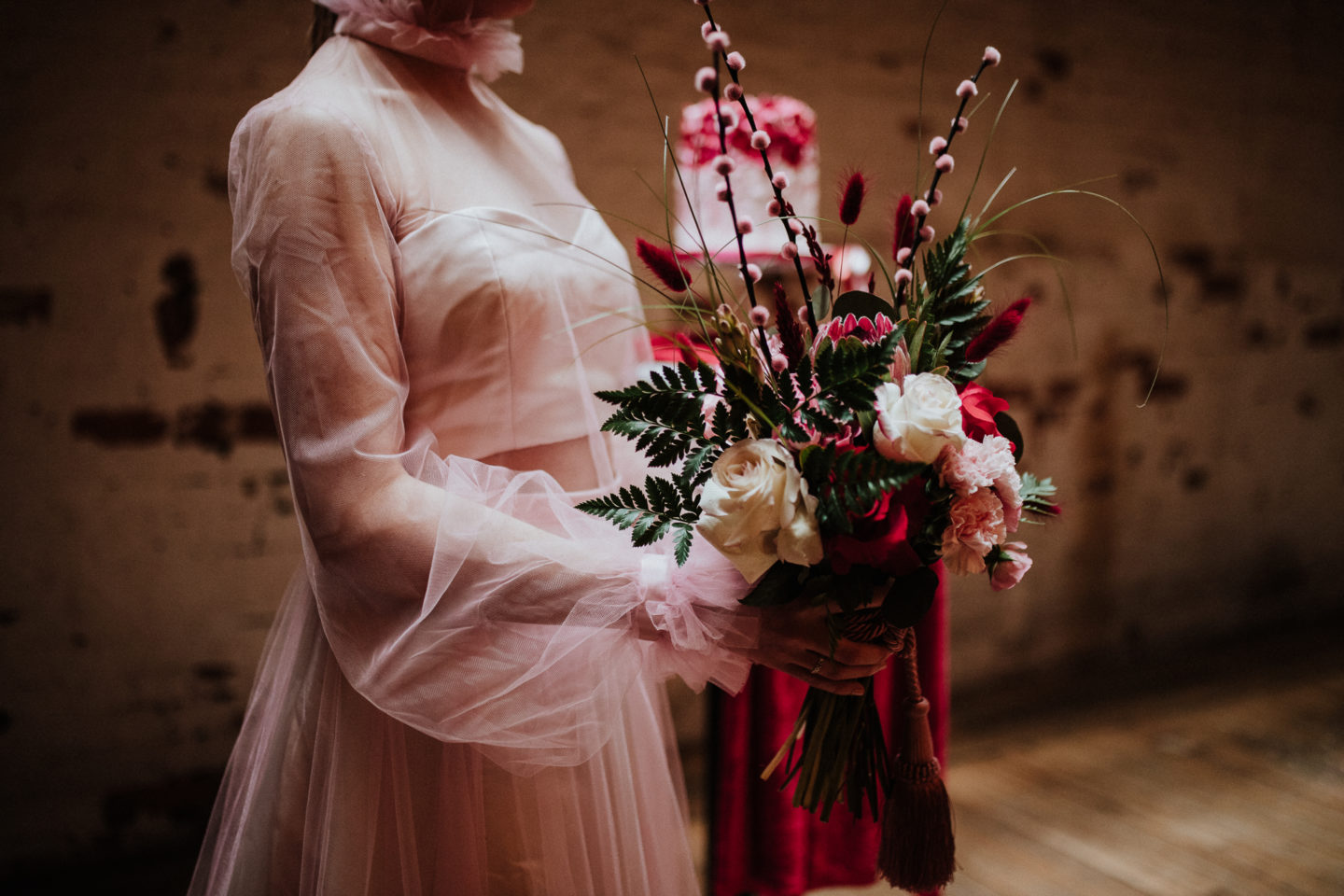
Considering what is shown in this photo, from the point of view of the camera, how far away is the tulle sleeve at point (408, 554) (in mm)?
821

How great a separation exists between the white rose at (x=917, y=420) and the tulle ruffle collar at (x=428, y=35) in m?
0.64

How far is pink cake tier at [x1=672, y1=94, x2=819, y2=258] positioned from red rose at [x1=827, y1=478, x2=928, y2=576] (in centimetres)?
84

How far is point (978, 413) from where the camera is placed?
86 cm

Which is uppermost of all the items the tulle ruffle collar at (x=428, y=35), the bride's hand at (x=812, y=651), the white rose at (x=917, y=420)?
the tulle ruffle collar at (x=428, y=35)

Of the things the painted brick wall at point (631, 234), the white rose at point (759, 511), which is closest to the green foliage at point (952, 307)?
the white rose at point (759, 511)

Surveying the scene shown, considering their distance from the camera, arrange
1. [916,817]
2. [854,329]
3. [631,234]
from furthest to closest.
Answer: [631,234], [916,817], [854,329]

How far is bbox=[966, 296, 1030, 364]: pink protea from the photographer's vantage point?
867mm

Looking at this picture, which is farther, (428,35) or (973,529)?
(428,35)

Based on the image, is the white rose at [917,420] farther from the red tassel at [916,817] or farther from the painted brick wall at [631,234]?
the painted brick wall at [631,234]

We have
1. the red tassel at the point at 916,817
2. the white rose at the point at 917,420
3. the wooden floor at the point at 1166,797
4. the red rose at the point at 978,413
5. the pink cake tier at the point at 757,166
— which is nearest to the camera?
the white rose at the point at 917,420

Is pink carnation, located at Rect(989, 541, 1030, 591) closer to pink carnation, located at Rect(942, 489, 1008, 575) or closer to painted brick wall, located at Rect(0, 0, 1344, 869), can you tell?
pink carnation, located at Rect(942, 489, 1008, 575)

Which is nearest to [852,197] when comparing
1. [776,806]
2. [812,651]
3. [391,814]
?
[812,651]

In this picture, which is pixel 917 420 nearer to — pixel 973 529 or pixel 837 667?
pixel 973 529

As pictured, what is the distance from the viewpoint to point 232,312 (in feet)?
7.00
